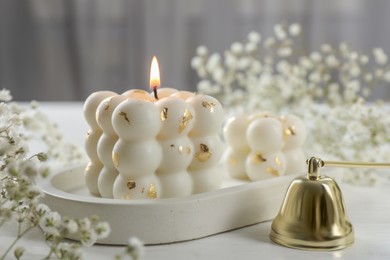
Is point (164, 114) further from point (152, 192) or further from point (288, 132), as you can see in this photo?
point (288, 132)

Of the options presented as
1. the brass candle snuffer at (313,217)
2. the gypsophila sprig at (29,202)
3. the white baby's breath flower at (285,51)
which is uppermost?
the white baby's breath flower at (285,51)

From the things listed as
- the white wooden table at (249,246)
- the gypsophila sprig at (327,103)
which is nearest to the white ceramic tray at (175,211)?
the white wooden table at (249,246)

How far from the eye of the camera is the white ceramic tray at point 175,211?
0.64 meters

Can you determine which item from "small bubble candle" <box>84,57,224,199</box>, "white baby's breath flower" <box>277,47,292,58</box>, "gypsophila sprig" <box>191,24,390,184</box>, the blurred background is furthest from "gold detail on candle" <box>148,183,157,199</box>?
the blurred background

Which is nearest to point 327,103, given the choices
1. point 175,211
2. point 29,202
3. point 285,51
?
point 285,51

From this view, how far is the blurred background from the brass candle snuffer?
5.94 feet

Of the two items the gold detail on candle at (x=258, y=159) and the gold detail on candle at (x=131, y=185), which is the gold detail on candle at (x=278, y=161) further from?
the gold detail on candle at (x=131, y=185)

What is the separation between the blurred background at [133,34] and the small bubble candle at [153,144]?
1.71 metres

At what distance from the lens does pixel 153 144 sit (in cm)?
69

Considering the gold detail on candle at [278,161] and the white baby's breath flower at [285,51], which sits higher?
the white baby's breath flower at [285,51]

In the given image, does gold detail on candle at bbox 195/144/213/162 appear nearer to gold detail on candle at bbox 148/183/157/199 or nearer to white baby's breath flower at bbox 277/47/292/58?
gold detail on candle at bbox 148/183/157/199

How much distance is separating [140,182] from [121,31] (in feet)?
6.26

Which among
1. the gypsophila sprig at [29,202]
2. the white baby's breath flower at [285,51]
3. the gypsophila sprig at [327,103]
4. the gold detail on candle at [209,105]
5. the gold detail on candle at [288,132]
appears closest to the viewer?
the gypsophila sprig at [29,202]

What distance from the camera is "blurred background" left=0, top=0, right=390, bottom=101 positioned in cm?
247
